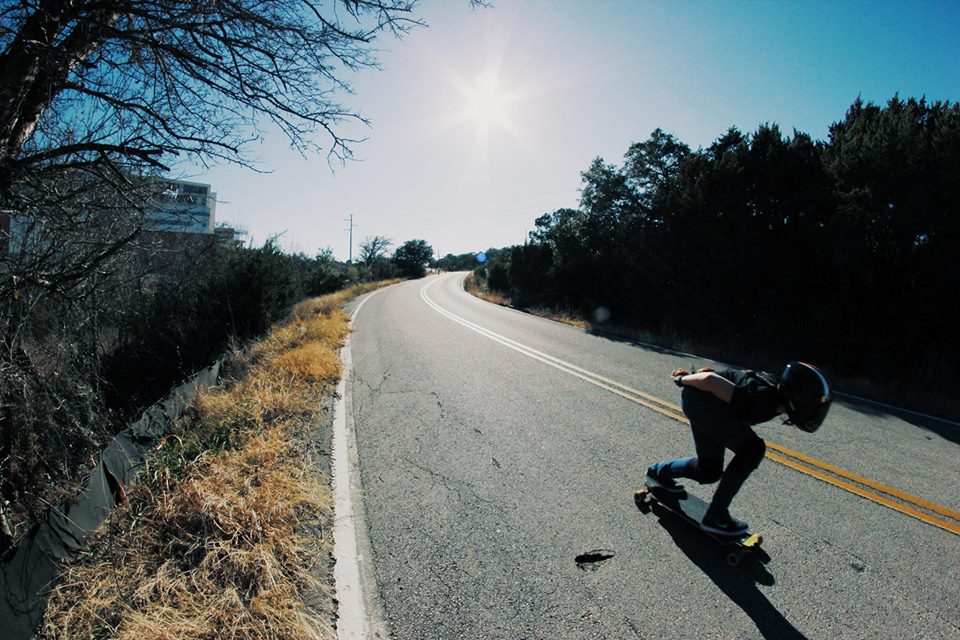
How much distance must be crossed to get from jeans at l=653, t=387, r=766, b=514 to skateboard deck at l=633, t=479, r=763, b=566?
0.50 feet

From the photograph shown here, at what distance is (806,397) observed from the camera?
8.87 ft

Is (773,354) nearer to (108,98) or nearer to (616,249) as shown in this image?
(616,249)

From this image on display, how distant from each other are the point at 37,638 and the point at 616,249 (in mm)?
22293

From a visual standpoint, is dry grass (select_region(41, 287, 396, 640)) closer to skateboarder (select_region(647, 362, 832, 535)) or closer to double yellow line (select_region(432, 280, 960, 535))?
skateboarder (select_region(647, 362, 832, 535))

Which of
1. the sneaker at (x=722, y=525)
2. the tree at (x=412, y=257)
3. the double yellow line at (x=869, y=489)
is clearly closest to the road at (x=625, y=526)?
the double yellow line at (x=869, y=489)

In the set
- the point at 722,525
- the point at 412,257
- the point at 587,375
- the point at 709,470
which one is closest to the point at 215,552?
the point at 722,525

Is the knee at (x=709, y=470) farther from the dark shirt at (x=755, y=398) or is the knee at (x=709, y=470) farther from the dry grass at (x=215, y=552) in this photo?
the dry grass at (x=215, y=552)

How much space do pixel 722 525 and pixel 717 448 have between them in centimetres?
53

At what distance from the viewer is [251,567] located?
8.63 feet

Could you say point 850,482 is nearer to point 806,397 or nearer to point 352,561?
point 806,397

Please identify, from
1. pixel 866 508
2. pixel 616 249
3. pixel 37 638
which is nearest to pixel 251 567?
pixel 37 638

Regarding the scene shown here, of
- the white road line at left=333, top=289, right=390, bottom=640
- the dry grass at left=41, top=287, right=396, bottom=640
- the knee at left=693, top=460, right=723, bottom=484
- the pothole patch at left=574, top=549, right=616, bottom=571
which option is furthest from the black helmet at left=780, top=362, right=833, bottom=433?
the dry grass at left=41, top=287, right=396, bottom=640

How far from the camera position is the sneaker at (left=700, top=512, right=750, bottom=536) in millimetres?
3016

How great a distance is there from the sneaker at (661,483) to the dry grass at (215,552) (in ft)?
8.07
